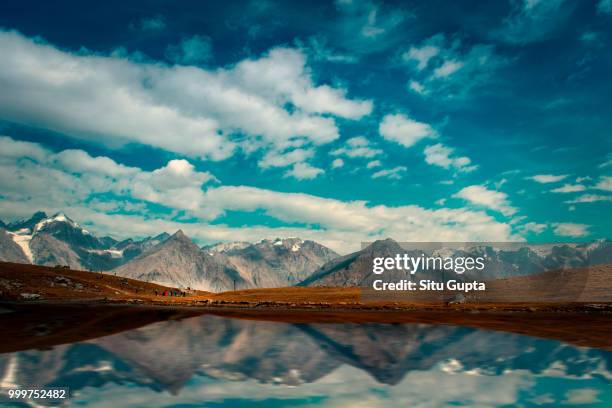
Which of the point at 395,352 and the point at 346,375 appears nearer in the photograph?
the point at 346,375

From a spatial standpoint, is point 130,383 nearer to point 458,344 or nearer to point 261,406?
point 261,406

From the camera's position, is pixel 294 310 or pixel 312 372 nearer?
pixel 312 372

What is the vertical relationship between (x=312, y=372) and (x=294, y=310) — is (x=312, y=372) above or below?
above

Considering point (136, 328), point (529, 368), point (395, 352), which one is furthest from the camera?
point (136, 328)

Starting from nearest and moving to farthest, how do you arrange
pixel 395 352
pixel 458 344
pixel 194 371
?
1. pixel 194 371
2. pixel 395 352
3. pixel 458 344

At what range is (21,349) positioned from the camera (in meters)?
17.6

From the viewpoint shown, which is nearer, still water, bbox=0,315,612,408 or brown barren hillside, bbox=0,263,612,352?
still water, bbox=0,315,612,408

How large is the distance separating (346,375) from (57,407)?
836 centimetres

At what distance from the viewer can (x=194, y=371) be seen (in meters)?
14.6

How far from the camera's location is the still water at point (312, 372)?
12.1 metres

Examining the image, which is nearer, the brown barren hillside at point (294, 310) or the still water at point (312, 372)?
the still water at point (312, 372)

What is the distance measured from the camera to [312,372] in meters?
15.1

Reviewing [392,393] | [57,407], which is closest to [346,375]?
[392,393]

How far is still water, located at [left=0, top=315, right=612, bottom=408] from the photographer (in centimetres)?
1207
